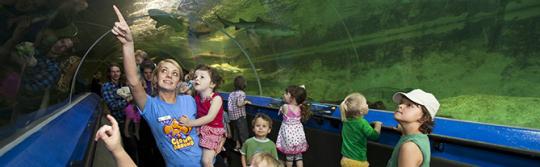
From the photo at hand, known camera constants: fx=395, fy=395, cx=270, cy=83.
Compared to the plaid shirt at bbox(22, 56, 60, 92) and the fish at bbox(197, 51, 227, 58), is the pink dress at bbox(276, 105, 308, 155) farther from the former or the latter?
the fish at bbox(197, 51, 227, 58)

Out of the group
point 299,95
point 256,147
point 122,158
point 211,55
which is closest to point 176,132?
point 122,158

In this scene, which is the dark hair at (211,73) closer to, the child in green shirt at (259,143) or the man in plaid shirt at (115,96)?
the child in green shirt at (259,143)

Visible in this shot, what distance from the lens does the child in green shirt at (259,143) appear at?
3.97 m

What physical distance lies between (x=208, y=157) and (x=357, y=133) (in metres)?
1.84

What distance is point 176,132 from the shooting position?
2.82 m

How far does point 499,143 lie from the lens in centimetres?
321

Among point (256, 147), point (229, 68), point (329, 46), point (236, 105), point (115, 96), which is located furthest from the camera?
point (229, 68)

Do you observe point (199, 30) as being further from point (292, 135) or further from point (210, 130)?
point (210, 130)

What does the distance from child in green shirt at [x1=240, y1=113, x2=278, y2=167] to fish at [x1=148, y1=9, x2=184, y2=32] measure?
35.8 ft

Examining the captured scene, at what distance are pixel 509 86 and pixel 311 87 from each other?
22.4 ft

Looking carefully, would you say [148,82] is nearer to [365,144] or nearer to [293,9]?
[365,144]

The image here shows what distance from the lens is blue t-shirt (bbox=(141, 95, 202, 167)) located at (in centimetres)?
279

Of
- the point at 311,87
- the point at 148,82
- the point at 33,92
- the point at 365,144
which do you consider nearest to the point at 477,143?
the point at 365,144

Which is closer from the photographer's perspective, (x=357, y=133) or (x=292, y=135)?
(x=357, y=133)
